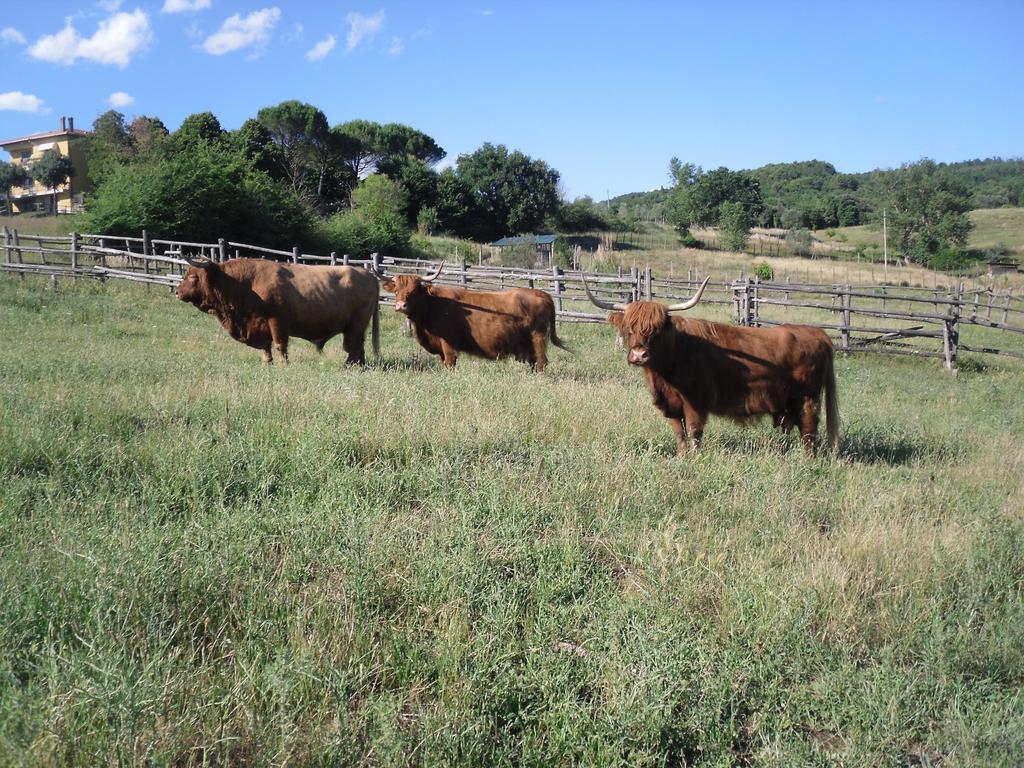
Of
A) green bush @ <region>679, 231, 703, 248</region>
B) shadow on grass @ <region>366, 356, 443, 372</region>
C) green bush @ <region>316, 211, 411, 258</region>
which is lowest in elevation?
shadow on grass @ <region>366, 356, 443, 372</region>

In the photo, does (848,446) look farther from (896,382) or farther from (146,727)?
(896,382)

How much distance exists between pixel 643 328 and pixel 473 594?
3.26 m

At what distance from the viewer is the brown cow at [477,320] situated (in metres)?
10.4

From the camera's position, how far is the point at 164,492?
13.0 ft

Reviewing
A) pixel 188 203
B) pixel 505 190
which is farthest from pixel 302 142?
pixel 188 203

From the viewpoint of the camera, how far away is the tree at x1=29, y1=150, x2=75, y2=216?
53.9m

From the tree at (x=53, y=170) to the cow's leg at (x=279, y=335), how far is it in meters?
54.0

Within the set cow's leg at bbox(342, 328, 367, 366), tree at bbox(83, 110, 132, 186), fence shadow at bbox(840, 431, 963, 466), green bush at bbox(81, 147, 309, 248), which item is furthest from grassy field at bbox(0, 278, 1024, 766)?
tree at bbox(83, 110, 132, 186)

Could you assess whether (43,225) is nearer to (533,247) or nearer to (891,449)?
(533,247)

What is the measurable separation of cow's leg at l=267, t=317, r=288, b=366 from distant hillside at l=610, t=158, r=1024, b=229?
68479 mm

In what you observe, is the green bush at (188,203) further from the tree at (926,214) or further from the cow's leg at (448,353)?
the tree at (926,214)

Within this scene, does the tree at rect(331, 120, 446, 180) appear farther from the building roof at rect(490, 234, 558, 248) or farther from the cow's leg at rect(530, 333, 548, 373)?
the cow's leg at rect(530, 333, 548, 373)

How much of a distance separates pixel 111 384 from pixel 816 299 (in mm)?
30295

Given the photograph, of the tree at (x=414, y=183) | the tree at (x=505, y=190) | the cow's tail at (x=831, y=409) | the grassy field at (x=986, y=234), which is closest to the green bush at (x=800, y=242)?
the grassy field at (x=986, y=234)
